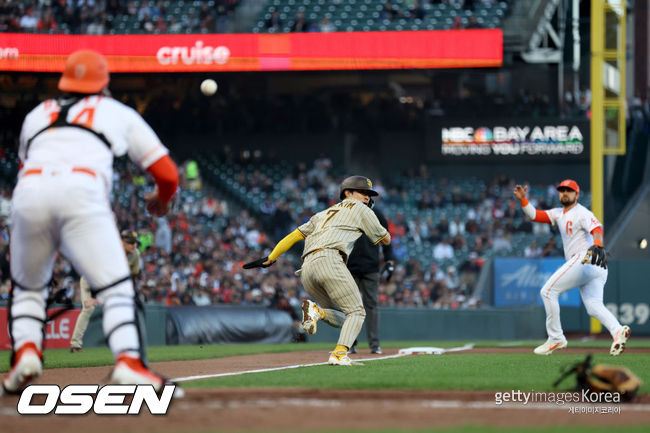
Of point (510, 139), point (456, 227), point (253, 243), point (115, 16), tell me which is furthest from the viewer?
point (115, 16)

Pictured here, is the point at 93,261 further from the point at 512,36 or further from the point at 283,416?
the point at 512,36

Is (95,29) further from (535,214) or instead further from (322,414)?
(322,414)

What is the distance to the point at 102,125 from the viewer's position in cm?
545

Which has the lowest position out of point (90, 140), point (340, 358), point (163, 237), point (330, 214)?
point (163, 237)

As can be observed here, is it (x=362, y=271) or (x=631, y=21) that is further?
(x=631, y=21)

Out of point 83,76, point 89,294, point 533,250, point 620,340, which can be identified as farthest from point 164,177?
point 533,250

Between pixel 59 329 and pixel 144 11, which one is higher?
pixel 144 11

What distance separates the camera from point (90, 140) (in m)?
5.41

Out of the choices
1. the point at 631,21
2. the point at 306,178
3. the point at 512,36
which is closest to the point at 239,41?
the point at 306,178

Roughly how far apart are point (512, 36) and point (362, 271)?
1702 cm

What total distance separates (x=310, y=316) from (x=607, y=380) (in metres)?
3.44

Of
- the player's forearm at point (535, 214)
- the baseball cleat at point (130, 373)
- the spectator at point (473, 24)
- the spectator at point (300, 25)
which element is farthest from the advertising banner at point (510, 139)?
the baseball cleat at point (130, 373)

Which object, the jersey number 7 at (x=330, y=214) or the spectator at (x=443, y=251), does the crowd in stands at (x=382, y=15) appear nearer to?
the spectator at (x=443, y=251)

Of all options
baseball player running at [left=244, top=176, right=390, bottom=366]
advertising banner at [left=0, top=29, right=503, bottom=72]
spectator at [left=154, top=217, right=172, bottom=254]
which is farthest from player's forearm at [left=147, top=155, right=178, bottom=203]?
advertising banner at [left=0, top=29, right=503, bottom=72]
